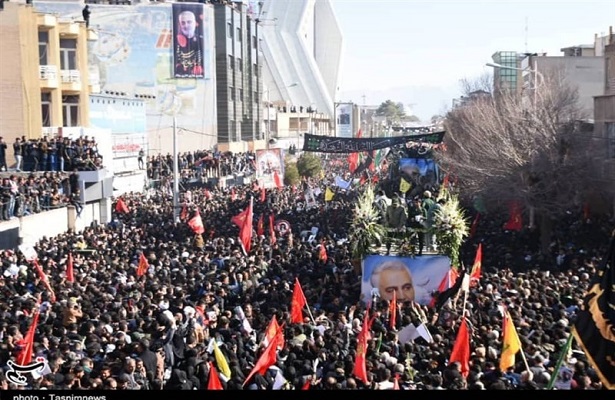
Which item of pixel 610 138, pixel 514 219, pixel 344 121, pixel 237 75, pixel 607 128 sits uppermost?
pixel 237 75

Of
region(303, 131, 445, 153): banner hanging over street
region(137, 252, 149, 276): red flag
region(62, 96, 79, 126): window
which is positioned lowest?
region(137, 252, 149, 276): red flag

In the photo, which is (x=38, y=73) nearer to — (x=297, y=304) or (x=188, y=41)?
(x=297, y=304)

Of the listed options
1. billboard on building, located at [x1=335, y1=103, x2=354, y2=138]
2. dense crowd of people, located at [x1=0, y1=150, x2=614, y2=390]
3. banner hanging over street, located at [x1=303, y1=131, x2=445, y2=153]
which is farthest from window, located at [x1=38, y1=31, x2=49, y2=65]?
billboard on building, located at [x1=335, y1=103, x2=354, y2=138]

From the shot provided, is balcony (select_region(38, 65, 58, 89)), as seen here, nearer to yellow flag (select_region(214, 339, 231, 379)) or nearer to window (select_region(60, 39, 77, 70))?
window (select_region(60, 39, 77, 70))

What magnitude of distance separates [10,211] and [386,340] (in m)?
15.5

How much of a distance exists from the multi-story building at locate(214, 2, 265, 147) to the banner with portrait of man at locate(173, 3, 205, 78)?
361 centimetres

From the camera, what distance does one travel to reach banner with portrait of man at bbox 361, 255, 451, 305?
62.2 ft

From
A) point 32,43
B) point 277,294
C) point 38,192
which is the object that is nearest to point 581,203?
point 277,294

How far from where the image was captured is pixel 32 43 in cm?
3491

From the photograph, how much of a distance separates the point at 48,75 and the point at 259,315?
79.7 ft

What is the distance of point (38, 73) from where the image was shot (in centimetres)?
3559

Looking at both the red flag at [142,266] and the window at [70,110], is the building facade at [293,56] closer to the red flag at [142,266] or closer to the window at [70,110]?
the window at [70,110]

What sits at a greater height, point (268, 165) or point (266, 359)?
point (268, 165)

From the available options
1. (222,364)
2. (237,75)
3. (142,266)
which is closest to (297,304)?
(222,364)
